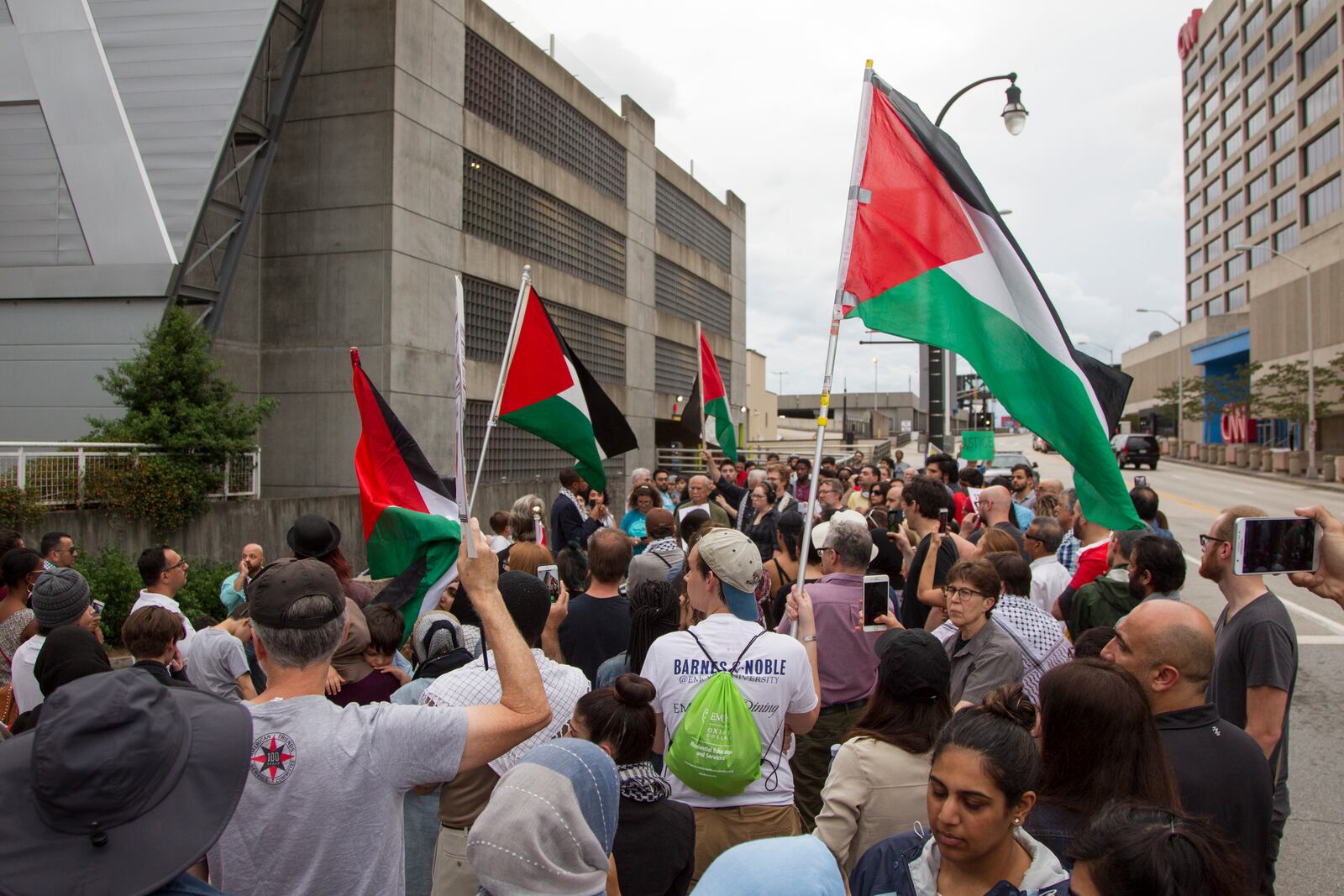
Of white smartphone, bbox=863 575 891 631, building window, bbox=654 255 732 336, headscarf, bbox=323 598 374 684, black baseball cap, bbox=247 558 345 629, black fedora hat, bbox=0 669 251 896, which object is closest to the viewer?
black fedora hat, bbox=0 669 251 896

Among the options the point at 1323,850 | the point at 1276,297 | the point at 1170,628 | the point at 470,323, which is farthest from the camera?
the point at 1276,297

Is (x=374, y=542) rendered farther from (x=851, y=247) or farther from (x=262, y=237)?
(x=262, y=237)

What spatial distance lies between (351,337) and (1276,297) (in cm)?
5378

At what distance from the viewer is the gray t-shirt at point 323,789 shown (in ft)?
7.88

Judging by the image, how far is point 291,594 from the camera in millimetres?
2514

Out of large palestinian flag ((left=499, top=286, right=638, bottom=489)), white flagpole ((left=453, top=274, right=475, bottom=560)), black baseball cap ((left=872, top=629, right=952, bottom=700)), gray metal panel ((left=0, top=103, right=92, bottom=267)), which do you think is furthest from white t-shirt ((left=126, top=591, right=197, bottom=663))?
gray metal panel ((left=0, top=103, right=92, bottom=267))

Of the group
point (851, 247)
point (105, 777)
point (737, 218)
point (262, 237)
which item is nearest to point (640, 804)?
point (105, 777)

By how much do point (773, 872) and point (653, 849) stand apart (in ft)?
3.96

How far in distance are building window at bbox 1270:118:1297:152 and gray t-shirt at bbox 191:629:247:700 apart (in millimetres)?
71205

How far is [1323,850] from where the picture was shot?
17.9 ft

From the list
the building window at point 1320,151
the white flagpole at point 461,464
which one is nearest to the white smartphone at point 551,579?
the white flagpole at point 461,464

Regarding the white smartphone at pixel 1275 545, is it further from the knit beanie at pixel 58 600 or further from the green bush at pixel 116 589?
the green bush at pixel 116 589

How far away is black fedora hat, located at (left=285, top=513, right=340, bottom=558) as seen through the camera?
536cm

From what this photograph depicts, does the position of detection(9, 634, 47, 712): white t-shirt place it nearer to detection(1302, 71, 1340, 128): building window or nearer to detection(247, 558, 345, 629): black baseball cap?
detection(247, 558, 345, 629): black baseball cap
